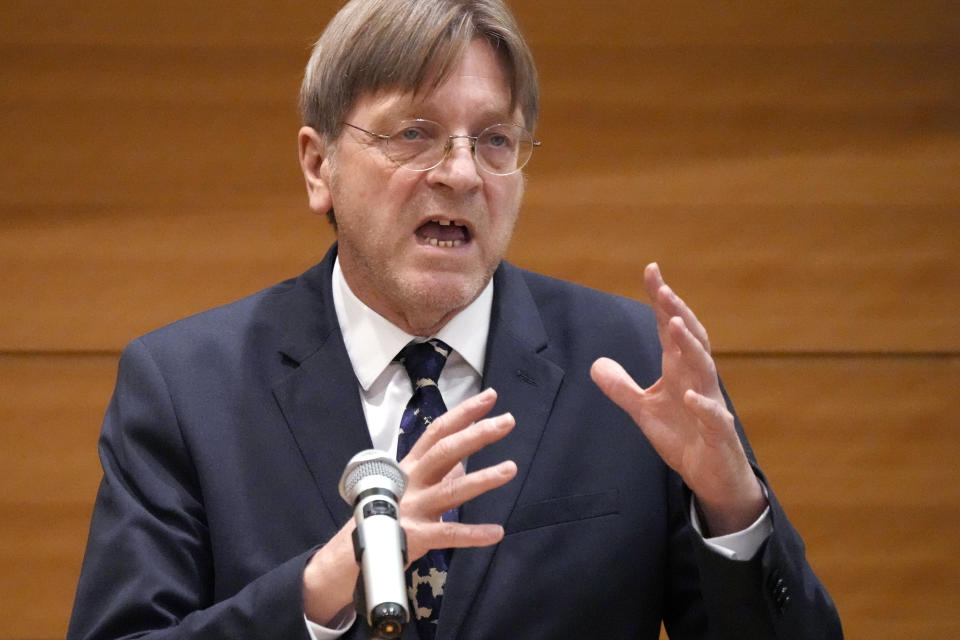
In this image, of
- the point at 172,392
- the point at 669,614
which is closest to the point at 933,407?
the point at 669,614

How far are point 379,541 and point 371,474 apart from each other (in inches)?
3.3

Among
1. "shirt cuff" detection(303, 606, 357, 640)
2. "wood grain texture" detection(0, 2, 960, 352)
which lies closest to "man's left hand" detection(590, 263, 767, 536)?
"shirt cuff" detection(303, 606, 357, 640)

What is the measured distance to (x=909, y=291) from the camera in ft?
8.96

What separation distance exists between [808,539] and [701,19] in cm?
118

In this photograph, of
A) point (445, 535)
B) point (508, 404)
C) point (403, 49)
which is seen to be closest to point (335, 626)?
point (445, 535)

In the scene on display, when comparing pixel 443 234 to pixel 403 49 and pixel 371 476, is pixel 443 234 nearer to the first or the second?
pixel 403 49

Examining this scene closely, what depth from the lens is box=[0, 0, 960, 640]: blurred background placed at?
2697mm

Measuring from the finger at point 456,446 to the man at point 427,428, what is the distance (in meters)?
0.16

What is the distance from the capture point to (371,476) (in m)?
1.17

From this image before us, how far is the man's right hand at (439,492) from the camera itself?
1.39 metres

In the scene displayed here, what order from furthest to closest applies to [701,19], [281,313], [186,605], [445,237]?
[701,19]
[281,313]
[445,237]
[186,605]

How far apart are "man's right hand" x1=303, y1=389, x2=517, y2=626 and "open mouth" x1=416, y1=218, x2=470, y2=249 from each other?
395 millimetres

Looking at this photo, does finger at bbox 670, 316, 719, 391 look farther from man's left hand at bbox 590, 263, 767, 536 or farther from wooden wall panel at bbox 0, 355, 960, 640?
wooden wall panel at bbox 0, 355, 960, 640

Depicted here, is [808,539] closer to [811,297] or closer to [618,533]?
[811,297]
